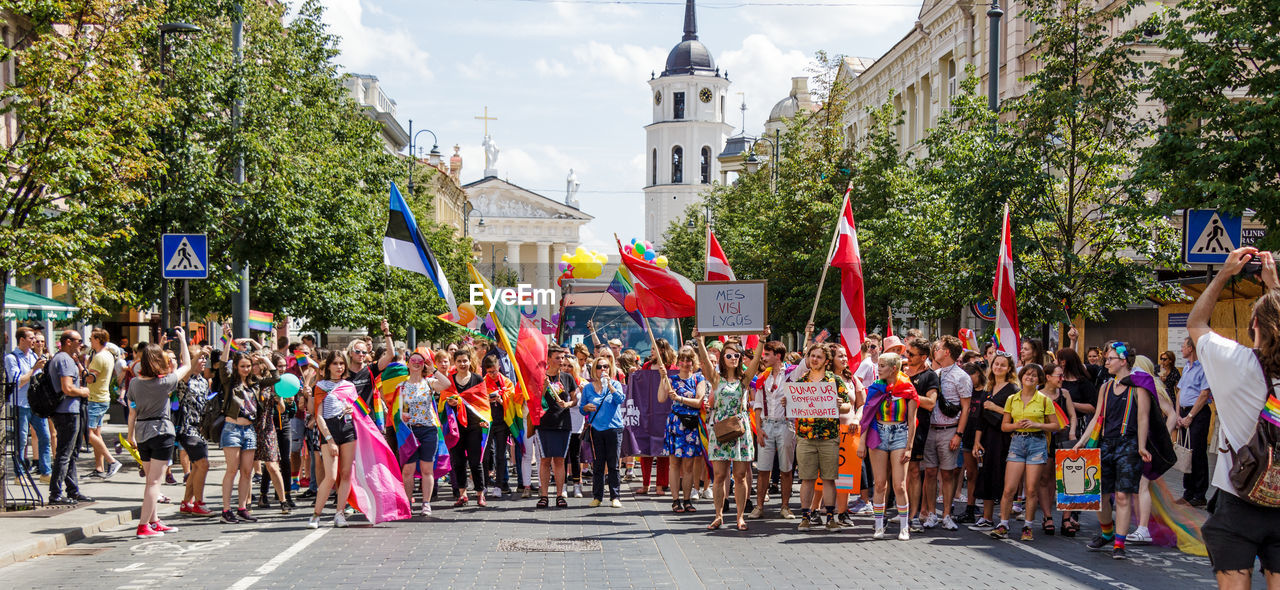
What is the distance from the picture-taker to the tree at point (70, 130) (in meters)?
12.1

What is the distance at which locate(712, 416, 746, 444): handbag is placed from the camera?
11.4 meters

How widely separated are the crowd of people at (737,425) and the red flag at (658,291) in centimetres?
186

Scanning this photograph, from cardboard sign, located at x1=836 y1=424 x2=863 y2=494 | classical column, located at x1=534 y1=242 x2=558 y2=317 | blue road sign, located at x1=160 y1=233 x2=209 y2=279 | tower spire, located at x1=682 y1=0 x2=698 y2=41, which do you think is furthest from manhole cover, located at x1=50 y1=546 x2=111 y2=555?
tower spire, located at x1=682 y1=0 x2=698 y2=41

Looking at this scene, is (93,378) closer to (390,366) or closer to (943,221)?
(390,366)

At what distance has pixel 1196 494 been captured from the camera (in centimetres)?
1145

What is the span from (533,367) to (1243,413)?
30.5ft

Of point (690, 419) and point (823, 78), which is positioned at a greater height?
point (823, 78)

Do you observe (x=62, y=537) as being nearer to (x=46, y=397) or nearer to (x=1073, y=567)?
(x=46, y=397)

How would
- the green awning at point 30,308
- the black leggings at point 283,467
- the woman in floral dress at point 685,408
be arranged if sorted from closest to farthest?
the woman in floral dress at point 685,408
the black leggings at point 283,467
the green awning at point 30,308

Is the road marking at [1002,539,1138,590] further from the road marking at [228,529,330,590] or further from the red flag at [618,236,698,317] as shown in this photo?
the red flag at [618,236,698,317]

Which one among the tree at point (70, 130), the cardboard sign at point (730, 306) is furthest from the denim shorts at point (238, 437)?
the cardboard sign at point (730, 306)

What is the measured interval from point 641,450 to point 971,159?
698 centimetres

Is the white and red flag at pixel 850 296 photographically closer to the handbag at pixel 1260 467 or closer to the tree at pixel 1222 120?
the tree at pixel 1222 120


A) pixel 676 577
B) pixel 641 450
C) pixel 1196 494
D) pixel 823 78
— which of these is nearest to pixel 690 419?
pixel 641 450
